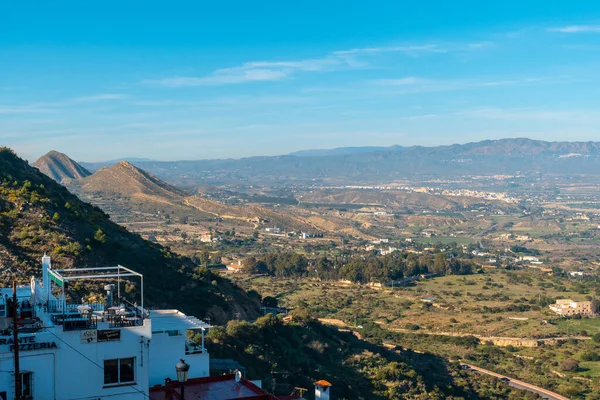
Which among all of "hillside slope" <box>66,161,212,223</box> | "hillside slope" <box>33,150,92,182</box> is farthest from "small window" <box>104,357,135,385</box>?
"hillside slope" <box>33,150,92,182</box>

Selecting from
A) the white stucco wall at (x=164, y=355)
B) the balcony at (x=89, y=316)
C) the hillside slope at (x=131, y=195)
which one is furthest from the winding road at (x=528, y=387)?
the hillside slope at (x=131, y=195)

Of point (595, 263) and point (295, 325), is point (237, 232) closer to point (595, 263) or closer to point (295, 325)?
point (595, 263)

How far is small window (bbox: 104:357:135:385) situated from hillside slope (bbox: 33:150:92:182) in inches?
5465

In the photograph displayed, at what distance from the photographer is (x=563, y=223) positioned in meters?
155

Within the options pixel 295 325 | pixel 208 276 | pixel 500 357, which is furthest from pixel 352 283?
pixel 295 325

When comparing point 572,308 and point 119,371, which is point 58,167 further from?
point 119,371

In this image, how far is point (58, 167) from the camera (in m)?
149

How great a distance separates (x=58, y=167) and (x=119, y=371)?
482 feet

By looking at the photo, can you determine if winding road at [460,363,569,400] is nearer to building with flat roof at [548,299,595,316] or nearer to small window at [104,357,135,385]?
building with flat roof at [548,299,595,316]

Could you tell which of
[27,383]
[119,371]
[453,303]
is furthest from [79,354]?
[453,303]

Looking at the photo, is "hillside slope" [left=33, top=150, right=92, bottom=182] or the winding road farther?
"hillside slope" [left=33, top=150, right=92, bottom=182]

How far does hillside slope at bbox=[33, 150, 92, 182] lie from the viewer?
146 m

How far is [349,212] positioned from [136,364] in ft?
512

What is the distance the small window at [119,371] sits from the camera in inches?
411
